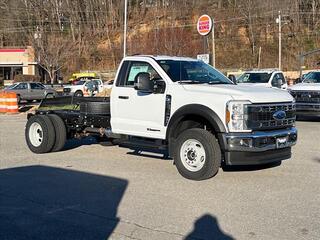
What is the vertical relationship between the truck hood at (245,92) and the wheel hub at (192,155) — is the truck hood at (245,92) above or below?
above

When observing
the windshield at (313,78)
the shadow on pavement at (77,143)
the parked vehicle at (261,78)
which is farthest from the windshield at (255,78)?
the shadow on pavement at (77,143)

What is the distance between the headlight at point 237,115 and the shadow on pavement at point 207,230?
2222mm

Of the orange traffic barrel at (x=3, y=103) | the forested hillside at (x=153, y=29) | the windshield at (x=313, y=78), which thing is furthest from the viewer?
the forested hillside at (x=153, y=29)

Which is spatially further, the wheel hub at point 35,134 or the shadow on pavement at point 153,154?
the wheel hub at point 35,134

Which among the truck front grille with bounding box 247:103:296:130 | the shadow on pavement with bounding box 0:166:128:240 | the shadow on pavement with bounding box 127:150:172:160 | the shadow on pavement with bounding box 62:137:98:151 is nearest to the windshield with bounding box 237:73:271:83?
the shadow on pavement with bounding box 62:137:98:151

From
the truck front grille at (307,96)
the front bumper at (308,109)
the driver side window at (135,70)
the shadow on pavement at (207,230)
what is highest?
the driver side window at (135,70)

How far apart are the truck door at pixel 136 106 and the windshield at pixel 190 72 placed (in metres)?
0.24

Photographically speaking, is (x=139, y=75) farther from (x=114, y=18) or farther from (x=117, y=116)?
(x=114, y=18)

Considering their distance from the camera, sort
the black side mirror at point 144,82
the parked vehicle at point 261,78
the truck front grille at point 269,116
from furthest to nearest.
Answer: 1. the parked vehicle at point 261,78
2. the black side mirror at point 144,82
3. the truck front grille at point 269,116

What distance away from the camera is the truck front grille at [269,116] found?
8359 mm

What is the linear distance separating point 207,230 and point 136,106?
4293mm

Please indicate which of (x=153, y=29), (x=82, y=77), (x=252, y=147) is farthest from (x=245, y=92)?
(x=153, y=29)

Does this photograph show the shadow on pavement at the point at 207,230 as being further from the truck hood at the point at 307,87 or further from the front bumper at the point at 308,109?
the truck hood at the point at 307,87

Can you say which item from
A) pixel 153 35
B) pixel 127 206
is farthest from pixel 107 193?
pixel 153 35
